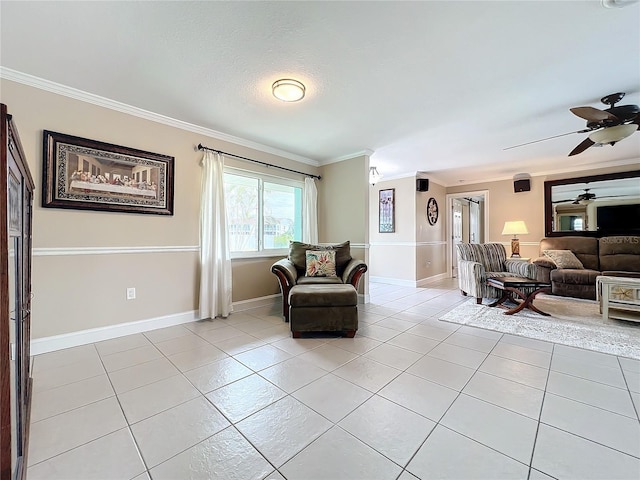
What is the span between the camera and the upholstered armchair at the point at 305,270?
127 inches

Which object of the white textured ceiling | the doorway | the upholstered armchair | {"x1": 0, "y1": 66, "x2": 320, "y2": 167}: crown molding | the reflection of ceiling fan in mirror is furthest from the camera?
the doorway

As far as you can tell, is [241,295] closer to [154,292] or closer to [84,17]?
[154,292]

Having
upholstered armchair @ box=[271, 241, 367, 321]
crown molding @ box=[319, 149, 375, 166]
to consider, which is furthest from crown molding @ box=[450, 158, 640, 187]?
upholstered armchair @ box=[271, 241, 367, 321]

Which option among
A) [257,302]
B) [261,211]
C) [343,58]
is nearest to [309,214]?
[261,211]

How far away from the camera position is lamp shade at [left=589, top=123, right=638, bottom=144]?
8.46 feet

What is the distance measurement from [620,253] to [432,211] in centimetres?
302

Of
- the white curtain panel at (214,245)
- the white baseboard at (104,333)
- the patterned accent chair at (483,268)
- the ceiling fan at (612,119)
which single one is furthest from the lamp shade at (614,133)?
the white baseboard at (104,333)

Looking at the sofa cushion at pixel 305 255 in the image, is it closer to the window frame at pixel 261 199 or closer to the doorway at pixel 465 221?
the window frame at pixel 261 199

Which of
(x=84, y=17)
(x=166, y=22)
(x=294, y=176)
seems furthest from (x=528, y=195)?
(x=84, y=17)

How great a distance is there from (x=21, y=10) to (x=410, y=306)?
455 cm

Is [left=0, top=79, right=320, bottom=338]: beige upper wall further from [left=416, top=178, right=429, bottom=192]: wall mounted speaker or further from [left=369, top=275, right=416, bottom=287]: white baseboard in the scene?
[left=369, top=275, right=416, bottom=287]: white baseboard

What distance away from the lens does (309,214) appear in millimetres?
4586

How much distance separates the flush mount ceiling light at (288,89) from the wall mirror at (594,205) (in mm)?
5545

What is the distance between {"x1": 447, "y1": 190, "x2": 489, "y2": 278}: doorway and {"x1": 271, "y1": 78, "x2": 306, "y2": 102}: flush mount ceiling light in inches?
211
